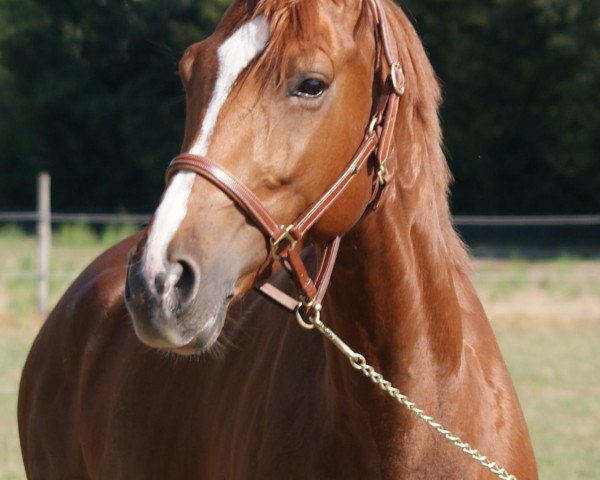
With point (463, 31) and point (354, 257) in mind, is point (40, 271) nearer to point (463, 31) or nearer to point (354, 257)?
point (354, 257)

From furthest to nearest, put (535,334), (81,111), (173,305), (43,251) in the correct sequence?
1. (81,111)
2. (43,251)
3. (535,334)
4. (173,305)

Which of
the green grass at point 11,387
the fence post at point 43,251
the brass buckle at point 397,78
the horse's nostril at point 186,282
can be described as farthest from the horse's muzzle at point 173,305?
the fence post at point 43,251

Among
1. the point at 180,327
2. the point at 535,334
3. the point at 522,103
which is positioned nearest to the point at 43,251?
the point at 535,334

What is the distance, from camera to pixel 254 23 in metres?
2.04

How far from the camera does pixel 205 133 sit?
6.47 ft

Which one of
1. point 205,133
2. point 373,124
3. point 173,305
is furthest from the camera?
point 373,124

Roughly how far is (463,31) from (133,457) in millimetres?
21583

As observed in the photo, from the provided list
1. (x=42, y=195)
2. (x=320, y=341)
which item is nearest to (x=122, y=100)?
(x=42, y=195)

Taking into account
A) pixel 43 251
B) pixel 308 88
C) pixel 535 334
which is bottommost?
pixel 43 251

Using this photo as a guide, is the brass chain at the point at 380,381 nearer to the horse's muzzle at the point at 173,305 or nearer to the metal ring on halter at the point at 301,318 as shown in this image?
the metal ring on halter at the point at 301,318

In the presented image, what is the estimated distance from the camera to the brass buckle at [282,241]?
2.03 m

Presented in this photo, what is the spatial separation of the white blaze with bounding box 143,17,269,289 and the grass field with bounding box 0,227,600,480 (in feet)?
13.9

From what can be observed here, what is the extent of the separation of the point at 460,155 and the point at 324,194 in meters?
21.7

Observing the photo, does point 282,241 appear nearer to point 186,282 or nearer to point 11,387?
point 186,282
